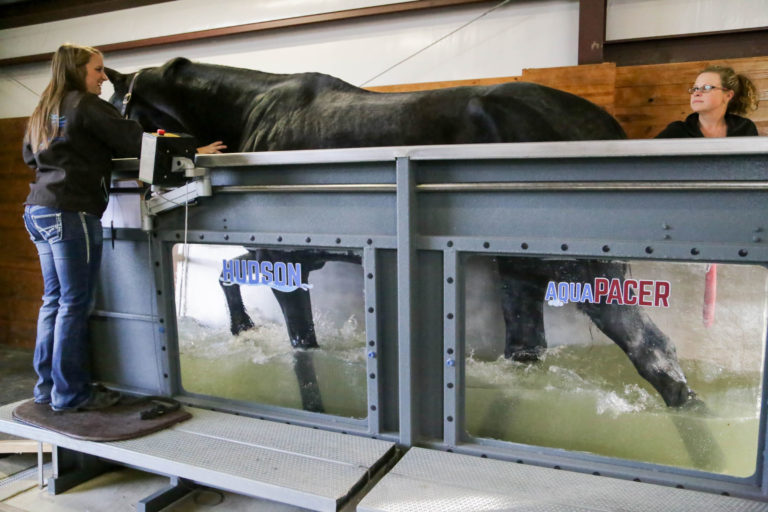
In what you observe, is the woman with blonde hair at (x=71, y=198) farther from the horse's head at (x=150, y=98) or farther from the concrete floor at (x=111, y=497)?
the horse's head at (x=150, y=98)

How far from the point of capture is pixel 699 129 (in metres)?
2.32

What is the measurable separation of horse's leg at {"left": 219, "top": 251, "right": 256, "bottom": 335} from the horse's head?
1317 millimetres

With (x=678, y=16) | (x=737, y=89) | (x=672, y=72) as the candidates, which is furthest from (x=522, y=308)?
(x=678, y=16)

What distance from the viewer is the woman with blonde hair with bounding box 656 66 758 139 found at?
7.36ft

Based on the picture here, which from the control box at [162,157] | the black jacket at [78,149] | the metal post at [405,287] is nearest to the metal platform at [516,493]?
the metal post at [405,287]

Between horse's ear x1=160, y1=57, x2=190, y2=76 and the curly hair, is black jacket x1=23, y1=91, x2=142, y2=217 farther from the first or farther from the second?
the curly hair

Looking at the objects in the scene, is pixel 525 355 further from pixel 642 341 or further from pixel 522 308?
pixel 642 341

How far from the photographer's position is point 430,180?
6.19 ft

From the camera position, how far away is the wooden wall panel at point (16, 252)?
5359 mm

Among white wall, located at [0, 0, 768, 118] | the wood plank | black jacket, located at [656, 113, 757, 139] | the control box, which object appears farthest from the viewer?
white wall, located at [0, 0, 768, 118]

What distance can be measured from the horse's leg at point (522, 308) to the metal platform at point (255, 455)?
0.56m

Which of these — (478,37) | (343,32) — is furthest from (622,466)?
(343,32)

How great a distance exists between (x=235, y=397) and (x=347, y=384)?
544mm

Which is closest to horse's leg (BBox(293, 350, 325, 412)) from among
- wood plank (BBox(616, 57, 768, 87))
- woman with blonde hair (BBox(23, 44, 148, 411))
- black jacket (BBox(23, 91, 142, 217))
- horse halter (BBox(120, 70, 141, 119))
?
woman with blonde hair (BBox(23, 44, 148, 411))
